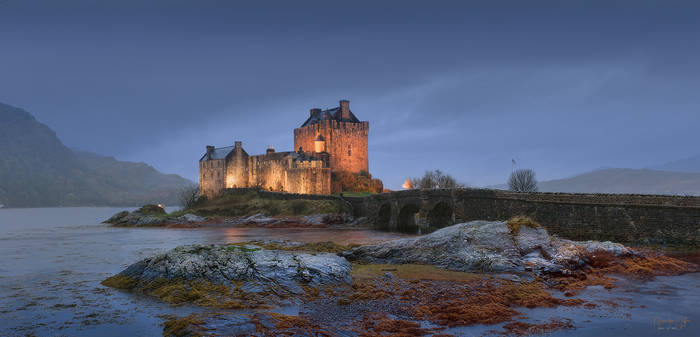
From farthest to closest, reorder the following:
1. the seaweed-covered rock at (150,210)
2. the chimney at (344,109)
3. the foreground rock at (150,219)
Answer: the chimney at (344,109) < the seaweed-covered rock at (150,210) < the foreground rock at (150,219)

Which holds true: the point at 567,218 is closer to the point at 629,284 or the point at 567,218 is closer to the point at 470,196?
the point at 470,196

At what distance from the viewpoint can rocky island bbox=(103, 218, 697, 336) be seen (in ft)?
40.5

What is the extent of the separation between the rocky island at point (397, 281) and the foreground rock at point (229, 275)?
0.12ft

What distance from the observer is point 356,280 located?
1745 cm

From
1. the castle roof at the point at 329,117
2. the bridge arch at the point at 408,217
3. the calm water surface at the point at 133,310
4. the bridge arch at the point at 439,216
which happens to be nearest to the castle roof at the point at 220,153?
the castle roof at the point at 329,117

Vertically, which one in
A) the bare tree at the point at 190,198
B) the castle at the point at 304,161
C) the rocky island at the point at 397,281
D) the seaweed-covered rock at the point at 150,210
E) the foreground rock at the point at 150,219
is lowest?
the rocky island at the point at 397,281

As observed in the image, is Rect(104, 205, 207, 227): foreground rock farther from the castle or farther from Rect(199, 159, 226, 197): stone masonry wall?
the castle

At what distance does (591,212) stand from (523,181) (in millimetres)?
46975

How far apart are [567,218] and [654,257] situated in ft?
33.6

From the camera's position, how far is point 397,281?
1739 cm

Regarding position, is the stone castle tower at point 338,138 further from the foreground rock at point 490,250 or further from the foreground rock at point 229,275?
the foreground rock at point 229,275

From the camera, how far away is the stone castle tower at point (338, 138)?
83.2 meters

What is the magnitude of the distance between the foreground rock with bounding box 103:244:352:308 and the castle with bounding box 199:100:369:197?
5469 centimetres

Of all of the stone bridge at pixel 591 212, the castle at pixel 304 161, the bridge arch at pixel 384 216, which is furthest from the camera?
the castle at pixel 304 161
